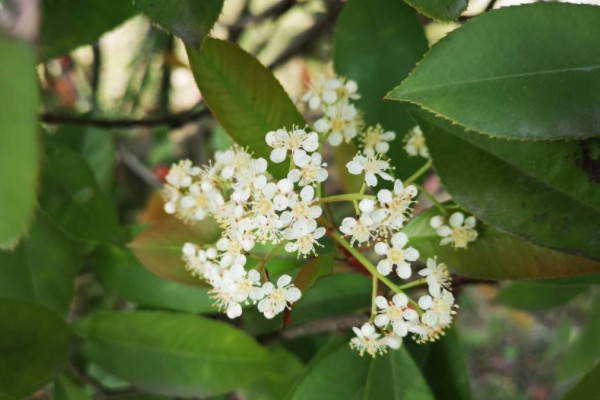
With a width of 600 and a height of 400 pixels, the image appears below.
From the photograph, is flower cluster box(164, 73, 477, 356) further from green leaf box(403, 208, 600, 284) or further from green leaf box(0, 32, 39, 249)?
green leaf box(0, 32, 39, 249)

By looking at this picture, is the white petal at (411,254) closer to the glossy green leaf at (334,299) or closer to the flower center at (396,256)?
the flower center at (396,256)

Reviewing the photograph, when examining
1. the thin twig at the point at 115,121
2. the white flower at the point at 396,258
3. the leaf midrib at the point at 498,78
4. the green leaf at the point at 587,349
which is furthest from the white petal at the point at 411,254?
the green leaf at the point at 587,349

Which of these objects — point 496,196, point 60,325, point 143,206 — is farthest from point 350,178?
point 143,206

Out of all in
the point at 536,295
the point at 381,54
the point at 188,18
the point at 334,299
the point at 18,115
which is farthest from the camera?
the point at 536,295

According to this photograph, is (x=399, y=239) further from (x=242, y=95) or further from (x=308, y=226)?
(x=242, y=95)

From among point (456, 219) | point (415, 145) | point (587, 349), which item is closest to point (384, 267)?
point (456, 219)

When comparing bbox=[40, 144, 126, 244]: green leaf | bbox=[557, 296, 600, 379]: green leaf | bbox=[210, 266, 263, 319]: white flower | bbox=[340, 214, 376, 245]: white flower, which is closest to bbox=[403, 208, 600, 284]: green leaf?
bbox=[340, 214, 376, 245]: white flower

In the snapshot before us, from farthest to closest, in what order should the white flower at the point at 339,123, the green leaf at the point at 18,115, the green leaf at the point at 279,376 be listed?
the green leaf at the point at 279,376 < the white flower at the point at 339,123 < the green leaf at the point at 18,115

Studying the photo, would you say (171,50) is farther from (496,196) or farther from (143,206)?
(496,196)
